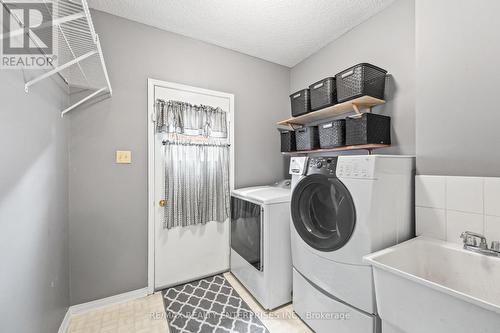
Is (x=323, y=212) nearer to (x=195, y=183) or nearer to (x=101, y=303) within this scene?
(x=195, y=183)

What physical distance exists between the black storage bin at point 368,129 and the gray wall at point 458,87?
0.85 feet

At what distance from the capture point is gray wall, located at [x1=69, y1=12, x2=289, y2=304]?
174cm

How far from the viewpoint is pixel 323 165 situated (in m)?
1.43

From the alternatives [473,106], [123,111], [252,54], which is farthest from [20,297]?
[252,54]

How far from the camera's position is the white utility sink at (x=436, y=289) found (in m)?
0.73

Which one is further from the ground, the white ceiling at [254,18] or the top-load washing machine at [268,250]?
the white ceiling at [254,18]

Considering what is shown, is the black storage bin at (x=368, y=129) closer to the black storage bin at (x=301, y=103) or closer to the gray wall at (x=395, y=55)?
the gray wall at (x=395, y=55)

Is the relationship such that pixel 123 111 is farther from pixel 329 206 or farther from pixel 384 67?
pixel 384 67

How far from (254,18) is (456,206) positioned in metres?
2.12

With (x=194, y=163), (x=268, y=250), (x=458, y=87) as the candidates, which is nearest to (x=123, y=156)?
(x=194, y=163)

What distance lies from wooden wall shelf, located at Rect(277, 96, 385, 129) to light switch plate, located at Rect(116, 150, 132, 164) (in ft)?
5.55

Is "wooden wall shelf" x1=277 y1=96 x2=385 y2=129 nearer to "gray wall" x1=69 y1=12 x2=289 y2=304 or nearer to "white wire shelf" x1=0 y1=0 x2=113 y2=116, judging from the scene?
"gray wall" x1=69 y1=12 x2=289 y2=304

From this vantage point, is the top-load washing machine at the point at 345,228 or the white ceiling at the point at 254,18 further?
the white ceiling at the point at 254,18

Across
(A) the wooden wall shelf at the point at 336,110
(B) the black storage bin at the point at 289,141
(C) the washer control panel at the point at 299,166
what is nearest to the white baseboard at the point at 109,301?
(C) the washer control panel at the point at 299,166
